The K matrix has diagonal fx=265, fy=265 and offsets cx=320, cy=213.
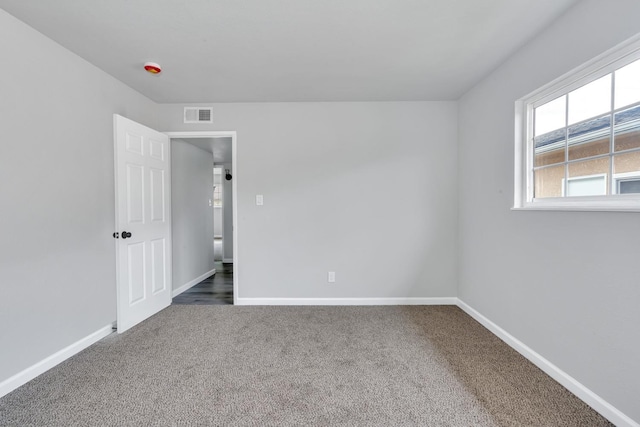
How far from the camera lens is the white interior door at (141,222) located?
2498mm

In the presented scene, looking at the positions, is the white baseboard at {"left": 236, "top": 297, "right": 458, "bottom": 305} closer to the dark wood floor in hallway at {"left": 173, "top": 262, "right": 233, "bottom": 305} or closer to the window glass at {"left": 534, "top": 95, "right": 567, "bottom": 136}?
the dark wood floor in hallway at {"left": 173, "top": 262, "right": 233, "bottom": 305}

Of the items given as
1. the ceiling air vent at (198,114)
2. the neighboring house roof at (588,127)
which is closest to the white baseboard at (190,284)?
the ceiling air vent at (198,114)

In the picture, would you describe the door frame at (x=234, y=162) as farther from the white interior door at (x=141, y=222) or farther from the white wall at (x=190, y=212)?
the white wall at (x=190, y=212)

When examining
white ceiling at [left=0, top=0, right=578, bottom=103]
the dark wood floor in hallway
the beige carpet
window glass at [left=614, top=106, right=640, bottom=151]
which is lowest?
the dark wood floor in hallway

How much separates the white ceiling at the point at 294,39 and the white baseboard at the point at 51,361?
7.77 ft

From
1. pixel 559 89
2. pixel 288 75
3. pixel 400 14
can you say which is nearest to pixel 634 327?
pixel 559 89

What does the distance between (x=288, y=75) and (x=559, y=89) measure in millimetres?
2150

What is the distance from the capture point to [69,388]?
5.73ft

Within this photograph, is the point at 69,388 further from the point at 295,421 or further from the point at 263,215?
the point at 263,215

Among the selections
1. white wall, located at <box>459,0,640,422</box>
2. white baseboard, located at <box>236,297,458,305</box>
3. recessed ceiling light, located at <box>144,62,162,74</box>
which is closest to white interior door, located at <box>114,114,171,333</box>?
recessed ceiling light, located at <box>144,62,162,74</box>

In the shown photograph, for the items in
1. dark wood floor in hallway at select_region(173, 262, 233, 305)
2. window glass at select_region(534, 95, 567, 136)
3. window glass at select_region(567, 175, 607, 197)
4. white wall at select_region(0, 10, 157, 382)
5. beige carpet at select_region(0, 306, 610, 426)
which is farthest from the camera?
dark wood floor in hallway at select_region(173, 262, 233, 305)

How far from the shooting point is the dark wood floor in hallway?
11.1 ft

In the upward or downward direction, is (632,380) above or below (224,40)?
below

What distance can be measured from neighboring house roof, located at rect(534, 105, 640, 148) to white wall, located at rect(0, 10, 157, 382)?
3.74m
